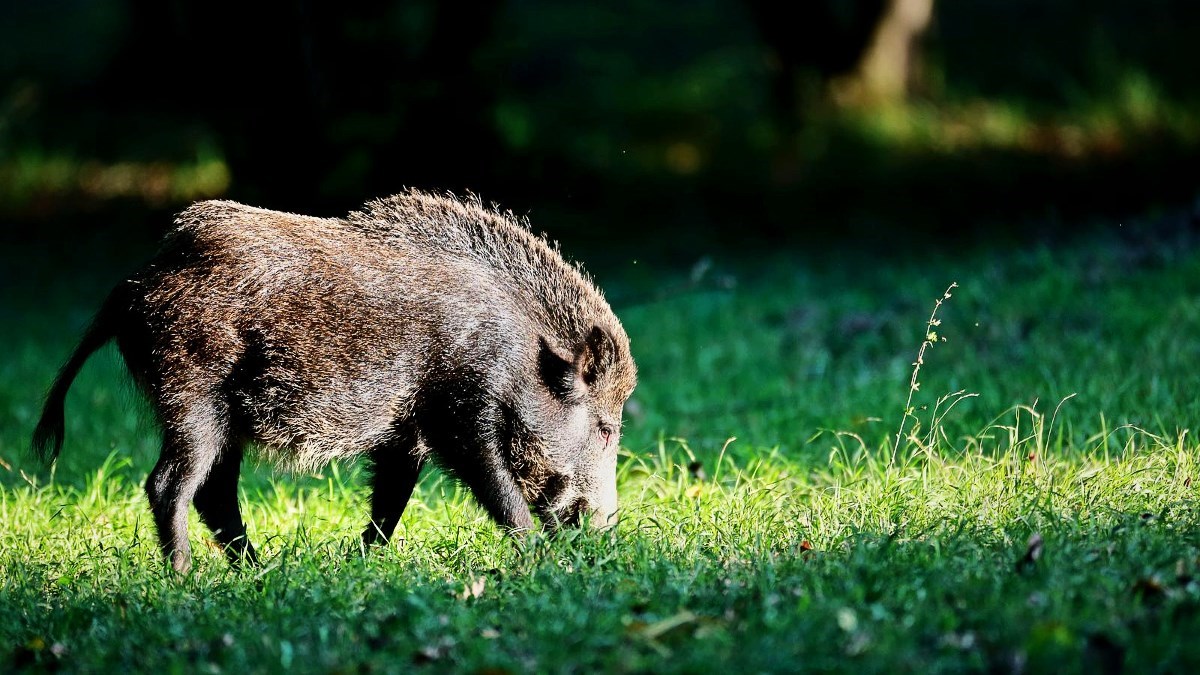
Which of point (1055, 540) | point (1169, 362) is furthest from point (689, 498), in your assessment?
point (1169, 362)

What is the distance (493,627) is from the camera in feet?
11.6

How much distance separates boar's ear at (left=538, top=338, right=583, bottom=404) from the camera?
470 cm

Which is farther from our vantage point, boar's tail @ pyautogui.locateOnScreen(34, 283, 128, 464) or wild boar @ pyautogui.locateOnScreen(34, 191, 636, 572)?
boar's tail @ pyautogui.locateOnScreen(34, 283, 128, 464)

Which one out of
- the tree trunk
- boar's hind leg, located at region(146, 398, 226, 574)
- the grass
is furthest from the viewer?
the tree trunk

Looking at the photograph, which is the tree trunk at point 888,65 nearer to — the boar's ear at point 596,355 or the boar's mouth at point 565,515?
the boar's ear at point 596,355

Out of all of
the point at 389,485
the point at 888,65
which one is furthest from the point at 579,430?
the point at 888,65

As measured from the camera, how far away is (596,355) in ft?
15.5

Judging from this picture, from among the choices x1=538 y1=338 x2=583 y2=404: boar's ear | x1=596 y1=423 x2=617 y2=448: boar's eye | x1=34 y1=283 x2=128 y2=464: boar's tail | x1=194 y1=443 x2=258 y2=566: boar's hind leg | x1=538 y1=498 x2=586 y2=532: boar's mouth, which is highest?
x1=34 y1=283 x2=128 y2=464: boar's tail

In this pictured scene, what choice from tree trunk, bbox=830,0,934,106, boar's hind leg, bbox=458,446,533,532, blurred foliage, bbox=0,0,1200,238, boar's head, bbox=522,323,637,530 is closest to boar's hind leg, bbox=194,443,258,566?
boar's hind leg, bbox=458,446,533,532

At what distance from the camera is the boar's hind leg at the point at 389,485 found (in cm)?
473

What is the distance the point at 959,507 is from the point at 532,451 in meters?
1.47

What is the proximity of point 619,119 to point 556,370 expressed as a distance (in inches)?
388

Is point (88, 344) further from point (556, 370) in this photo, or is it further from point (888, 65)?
point (888, 65)

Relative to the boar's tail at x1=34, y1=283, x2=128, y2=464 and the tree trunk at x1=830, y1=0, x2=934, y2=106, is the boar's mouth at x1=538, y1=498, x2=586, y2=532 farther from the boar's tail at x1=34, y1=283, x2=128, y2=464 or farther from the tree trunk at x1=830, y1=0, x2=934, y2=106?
the tree trunk at x1=830, y1=0, x2=934, y2=106
